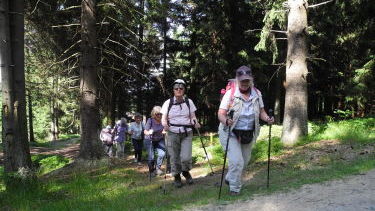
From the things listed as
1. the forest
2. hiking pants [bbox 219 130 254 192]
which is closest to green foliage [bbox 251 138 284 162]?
the forest

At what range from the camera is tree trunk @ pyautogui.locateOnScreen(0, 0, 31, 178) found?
30.7 ft

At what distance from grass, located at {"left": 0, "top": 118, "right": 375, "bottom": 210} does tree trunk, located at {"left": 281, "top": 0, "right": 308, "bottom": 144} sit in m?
0.42

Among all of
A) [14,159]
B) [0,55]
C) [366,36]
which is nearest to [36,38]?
[0,55]

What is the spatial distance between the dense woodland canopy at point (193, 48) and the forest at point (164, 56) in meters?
0.07

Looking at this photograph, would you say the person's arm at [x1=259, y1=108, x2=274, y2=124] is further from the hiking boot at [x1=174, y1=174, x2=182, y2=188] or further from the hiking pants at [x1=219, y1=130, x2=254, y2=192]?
the hiking boot at [x1=174, y1=174, x2=182, y2=188]

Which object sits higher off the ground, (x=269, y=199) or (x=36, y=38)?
(x=36, y=38)

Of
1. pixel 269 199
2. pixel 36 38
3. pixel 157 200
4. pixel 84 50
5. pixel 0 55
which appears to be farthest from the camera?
pixel 36 38

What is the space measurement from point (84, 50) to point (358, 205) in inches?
349

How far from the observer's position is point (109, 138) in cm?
1648

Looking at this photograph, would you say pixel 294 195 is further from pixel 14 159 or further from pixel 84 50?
pixel 84 50

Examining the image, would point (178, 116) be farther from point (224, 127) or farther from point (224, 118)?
point (224, 118)

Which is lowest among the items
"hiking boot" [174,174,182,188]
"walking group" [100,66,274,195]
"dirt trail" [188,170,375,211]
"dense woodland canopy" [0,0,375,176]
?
"hiking boot" [174,174,182,188]

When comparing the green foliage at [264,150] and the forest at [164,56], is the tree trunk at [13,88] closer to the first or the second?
the forest at [164,56]

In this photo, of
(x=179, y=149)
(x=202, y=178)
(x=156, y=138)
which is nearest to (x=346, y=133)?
(x=202, y=178)
